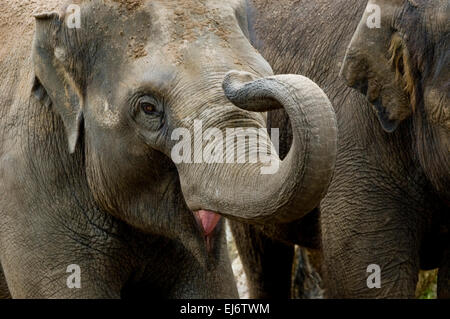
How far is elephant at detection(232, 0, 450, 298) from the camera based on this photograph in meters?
5.36

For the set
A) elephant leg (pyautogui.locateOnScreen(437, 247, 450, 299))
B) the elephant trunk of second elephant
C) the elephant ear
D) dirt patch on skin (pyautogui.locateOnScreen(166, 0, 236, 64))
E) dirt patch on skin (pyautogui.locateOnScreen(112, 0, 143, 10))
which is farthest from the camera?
elephant leg (pyautogui.locateOnScreen(437, 247, 450, 299))

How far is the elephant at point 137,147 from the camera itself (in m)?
4.42

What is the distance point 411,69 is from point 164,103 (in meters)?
1.10

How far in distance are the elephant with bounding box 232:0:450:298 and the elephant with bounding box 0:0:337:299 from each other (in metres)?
0.59

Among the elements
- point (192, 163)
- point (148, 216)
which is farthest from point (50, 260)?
point (192, 163)

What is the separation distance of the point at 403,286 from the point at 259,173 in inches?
63.2

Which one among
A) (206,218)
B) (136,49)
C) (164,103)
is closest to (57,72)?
(136,49)

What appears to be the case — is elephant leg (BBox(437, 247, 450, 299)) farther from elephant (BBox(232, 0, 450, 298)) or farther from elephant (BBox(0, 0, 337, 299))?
elephant (BBox(0, 0, 337, 299))

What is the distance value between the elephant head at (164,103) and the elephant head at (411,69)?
602 millimetres

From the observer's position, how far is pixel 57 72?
17.0ft

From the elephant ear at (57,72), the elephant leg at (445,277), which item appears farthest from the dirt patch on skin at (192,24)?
the elephant leg at (445,277)

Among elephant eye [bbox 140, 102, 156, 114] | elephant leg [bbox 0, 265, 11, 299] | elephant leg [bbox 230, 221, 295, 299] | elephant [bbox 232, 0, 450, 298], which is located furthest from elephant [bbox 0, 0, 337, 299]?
elephant leg [bbox 230, 221, 295, 299]

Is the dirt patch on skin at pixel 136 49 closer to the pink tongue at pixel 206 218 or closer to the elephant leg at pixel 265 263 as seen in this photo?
the pink tongue at pixel 206 218

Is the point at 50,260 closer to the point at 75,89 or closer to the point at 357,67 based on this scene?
the point at 75,89
